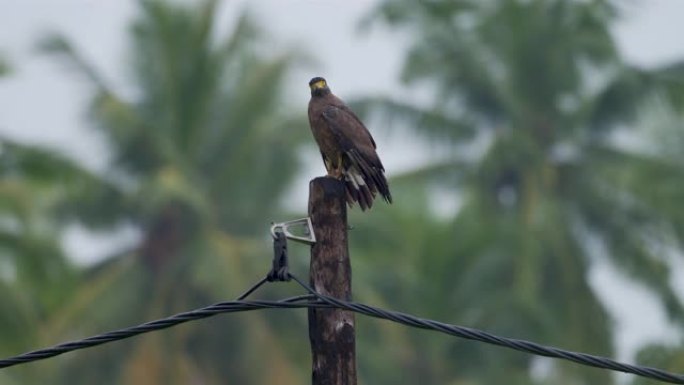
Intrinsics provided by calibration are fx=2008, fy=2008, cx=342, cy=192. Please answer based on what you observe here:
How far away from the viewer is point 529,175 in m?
30.1

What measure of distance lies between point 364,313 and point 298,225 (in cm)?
57

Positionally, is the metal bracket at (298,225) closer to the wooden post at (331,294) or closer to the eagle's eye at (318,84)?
the wooden post at (331,294)

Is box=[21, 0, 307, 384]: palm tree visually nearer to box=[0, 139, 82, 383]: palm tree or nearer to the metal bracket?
box=[0, 139, 82, 383]: palm tree

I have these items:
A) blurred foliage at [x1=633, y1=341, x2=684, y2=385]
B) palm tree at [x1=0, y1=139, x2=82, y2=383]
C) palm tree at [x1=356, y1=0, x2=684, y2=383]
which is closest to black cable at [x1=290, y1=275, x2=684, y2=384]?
blurred foliage at [x1=633, y1=341, x2=684, y2=385]

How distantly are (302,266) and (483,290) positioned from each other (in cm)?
455

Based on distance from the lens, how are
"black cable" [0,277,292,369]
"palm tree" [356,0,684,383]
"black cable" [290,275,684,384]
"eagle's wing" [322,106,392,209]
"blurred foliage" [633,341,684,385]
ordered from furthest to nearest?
1. "palm tree" [356,0,684,383]
2. "blurred foliage" [633,341,684,385]
3. "eagle's wing" [322,106,392,209]
4. "black cable" [0,277,292,369]
5. "black cable" [290,275,684,384]

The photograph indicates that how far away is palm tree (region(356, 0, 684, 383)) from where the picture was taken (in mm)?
28781

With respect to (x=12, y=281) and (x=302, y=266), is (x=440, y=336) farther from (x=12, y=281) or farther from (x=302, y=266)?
(x=12, y=281)

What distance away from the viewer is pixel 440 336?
100 feet

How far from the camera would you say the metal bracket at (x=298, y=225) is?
736 cm

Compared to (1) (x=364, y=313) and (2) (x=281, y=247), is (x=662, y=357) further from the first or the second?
(1) (x=364, y=313)

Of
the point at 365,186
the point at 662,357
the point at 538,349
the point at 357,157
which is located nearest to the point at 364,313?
the point at 538,349

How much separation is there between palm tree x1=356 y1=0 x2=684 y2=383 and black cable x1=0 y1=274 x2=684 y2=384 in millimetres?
20428

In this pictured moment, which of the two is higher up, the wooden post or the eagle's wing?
the eagle's wing
